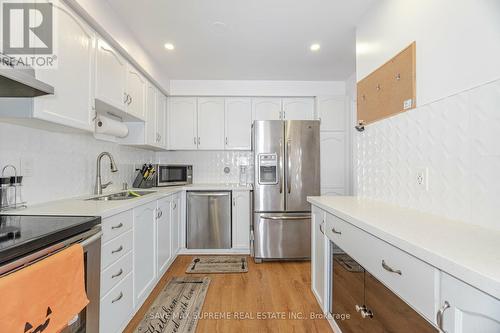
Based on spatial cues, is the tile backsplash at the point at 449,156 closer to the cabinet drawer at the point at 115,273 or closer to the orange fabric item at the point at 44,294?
the orange fabric item at the point at 44,294

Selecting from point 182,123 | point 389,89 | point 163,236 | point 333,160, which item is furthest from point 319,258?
point 182,123

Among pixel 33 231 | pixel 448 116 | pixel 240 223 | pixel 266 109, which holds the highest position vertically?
pixel 266 109

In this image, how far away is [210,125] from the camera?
3373 millimetres

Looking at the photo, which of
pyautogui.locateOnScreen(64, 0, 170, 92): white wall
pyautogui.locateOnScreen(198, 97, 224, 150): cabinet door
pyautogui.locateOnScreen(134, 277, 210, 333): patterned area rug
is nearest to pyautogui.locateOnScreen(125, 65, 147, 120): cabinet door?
pyautogui.locateOnScreen(64, 0, 170, 92): white wall

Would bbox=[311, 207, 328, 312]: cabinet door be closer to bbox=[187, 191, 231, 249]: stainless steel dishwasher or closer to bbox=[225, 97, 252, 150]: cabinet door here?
bbox=[187, 191, 231, 249]: stainless steel dishwasher

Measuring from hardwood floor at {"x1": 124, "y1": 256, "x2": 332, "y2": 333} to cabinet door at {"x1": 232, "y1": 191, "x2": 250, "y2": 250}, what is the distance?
42 cm

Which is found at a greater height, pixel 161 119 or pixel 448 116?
pixel 161 119

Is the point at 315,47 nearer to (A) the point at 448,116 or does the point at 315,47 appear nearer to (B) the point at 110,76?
(A) the point at 448,116

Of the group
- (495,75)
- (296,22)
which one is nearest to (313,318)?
(495,75)

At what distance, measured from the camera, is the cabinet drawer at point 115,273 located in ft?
4.36

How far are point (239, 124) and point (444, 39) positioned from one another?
2496 mm

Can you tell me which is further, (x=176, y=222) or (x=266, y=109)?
(x=266, y=109)

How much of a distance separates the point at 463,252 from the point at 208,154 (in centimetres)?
328

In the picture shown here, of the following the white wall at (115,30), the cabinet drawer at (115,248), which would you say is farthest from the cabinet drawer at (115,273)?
the white wall at (115,30)
